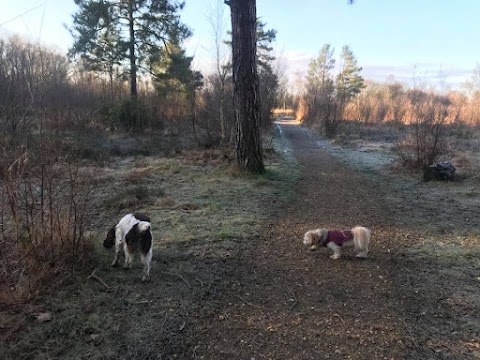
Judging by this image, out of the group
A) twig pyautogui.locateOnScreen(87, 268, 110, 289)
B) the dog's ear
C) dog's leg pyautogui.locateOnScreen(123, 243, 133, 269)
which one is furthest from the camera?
the dog's ear

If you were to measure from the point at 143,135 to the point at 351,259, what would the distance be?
1518 cm

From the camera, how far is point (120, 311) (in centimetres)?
358

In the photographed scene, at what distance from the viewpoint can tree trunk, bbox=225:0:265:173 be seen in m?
9.31

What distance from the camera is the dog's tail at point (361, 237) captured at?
498 cm

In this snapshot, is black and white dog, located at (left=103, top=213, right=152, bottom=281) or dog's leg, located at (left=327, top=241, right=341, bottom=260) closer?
black and white dog, located at (left=103, top=213, right=152, bottom=281)

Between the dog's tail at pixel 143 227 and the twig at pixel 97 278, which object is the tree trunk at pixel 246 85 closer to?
the dog's tail at pixel 143 227

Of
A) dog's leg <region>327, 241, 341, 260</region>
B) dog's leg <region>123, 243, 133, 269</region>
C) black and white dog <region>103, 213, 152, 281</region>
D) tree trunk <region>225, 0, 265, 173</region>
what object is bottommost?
dog's leg <region>327, 241, 341, 260</region>

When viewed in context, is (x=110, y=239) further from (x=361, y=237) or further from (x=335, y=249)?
(x=361, y=237)

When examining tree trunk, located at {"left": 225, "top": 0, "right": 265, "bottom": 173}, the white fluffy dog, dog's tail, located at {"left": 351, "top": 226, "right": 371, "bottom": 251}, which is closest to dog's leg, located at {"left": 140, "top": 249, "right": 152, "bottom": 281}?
the white fluffy dog

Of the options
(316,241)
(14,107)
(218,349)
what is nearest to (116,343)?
(218,349)

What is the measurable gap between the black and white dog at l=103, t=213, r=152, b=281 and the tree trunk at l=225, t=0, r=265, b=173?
5.76 meters

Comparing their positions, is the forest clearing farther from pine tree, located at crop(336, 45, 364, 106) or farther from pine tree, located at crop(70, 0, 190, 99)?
pine tree, located at crop(336, 45, 364, 106)

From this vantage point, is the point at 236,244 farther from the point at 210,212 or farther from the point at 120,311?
the point at 120,311

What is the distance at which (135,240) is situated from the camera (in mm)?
4203
